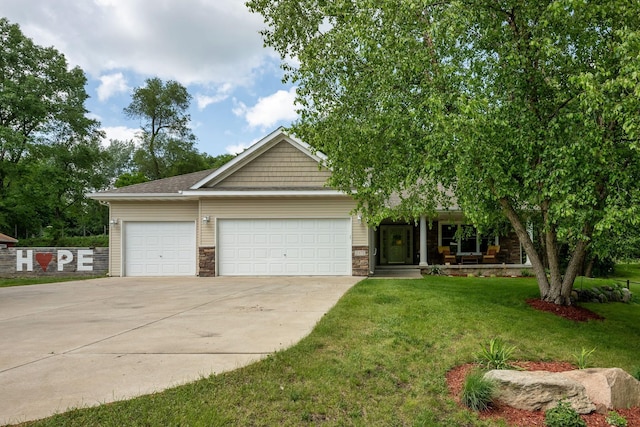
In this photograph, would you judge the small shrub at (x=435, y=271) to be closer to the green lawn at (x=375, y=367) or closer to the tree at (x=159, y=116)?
the green lawn at (x=375, y=367)

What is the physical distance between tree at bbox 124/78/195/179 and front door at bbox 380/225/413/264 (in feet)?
83.2

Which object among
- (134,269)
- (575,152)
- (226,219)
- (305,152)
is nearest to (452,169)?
(575,152)

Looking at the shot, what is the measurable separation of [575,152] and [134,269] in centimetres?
1390

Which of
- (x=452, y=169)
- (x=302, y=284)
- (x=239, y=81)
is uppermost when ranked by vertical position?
(x=239, y=81)

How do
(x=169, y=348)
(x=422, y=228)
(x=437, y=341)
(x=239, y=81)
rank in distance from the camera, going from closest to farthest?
(x=169, y=348) → (x=437, y=341) → (x=422, y=228) → (x=239, y=81)

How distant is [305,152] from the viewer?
13602 millimetres

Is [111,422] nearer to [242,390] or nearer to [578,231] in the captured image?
[242,390]

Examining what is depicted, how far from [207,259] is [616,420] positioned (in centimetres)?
1194

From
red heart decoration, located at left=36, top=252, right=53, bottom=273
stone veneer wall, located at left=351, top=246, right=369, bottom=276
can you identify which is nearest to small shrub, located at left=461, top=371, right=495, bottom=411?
stone veneer wall, located at left=351, top=246, right=369, bottom=276

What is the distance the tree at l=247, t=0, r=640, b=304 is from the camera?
5.26 meters

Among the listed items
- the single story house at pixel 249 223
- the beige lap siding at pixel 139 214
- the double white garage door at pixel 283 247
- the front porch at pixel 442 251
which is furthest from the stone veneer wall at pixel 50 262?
the front porch at pixel 442 251

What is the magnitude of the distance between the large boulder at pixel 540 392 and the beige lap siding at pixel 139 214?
1213cm

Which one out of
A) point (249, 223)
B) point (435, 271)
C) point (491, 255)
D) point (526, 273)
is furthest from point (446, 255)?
point (249, 223)

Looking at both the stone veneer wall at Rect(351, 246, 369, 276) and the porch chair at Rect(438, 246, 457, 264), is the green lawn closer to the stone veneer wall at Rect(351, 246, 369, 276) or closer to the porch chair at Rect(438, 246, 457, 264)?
the stone veneer wall at Rect(351, 246, 369, 276)
